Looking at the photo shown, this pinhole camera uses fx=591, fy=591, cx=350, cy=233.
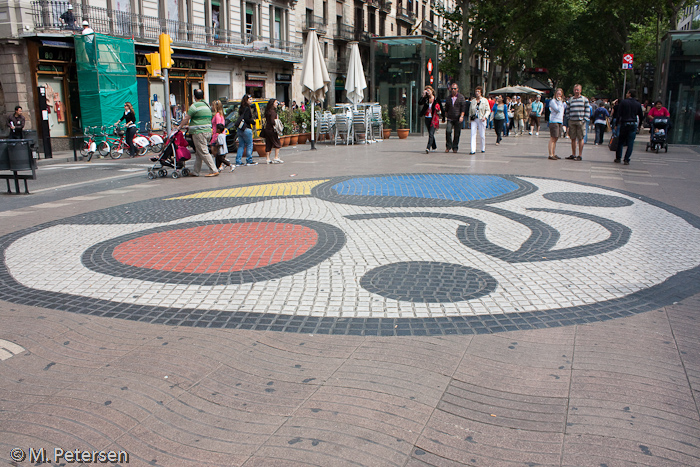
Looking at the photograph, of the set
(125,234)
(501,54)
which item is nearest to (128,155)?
(125,234)

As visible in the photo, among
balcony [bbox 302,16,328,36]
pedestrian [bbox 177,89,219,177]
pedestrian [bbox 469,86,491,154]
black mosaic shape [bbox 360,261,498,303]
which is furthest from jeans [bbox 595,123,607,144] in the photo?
balcony [bbox 302,16,328,36]

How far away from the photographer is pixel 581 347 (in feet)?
12.8

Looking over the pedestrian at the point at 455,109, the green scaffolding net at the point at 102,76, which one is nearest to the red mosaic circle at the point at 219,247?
the pedestrian at the point at 455,109

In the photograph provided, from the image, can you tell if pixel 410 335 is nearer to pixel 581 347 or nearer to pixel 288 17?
pixel 581 347

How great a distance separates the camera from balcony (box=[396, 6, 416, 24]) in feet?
182

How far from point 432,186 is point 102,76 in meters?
16.9

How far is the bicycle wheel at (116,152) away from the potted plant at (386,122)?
10712mm

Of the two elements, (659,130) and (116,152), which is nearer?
(659,130)

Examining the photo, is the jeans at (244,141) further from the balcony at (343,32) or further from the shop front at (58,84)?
the balcony at (343,32)

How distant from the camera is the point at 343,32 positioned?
1797 inches

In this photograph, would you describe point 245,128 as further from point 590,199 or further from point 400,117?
point 400,117

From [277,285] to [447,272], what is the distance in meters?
1.61

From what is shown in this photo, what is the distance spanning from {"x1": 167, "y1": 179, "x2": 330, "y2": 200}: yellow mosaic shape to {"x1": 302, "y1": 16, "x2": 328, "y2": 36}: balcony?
3226 centimetres

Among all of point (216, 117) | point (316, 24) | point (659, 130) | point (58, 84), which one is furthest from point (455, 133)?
point (316, 24)
